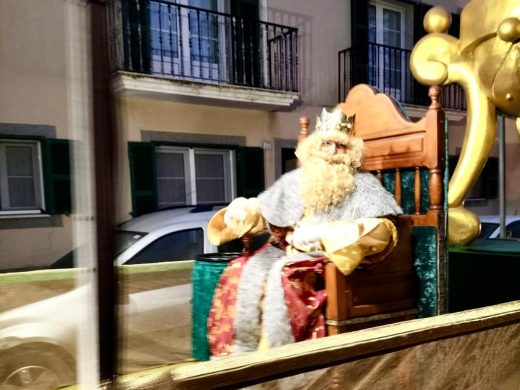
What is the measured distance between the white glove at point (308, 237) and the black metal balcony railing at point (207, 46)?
3395mm

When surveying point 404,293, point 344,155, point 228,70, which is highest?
point 228,70

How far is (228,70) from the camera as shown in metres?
5.64

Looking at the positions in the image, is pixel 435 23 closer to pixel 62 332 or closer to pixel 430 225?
pixel 430 225

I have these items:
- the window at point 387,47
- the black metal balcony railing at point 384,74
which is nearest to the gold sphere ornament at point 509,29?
the black metal balcony railing at point 384,74

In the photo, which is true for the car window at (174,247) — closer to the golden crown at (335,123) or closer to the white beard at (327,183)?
the white beard at (327,183)

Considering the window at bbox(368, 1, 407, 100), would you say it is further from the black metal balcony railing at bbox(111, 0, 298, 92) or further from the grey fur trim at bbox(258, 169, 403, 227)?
the grey fur trim at bbox(258, 169, 403, 227)

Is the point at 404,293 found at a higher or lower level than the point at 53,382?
higher

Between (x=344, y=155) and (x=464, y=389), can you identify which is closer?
(x=464, y=389)

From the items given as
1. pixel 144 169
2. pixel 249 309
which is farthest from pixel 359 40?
pixel 249 309

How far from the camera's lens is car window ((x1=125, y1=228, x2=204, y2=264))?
2678 millimetres

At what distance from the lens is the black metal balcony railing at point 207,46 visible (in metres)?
4.85

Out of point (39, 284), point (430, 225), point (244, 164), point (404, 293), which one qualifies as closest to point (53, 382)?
point (39, 284)

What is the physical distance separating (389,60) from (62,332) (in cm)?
678

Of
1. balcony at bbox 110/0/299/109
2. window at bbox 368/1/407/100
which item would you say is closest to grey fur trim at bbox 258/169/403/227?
balcony at bbox 110/0/299/109
